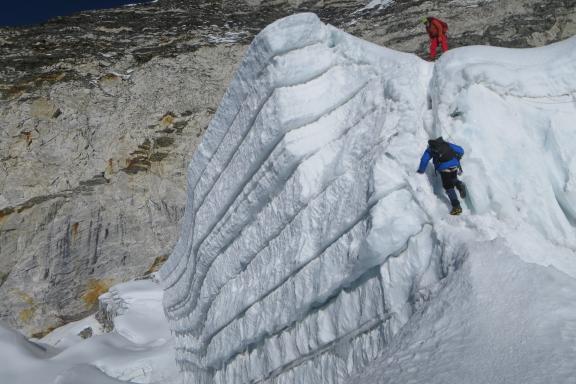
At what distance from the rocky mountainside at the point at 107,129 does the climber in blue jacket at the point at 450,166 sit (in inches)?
478

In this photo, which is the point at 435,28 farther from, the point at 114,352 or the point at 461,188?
the point at 114,352

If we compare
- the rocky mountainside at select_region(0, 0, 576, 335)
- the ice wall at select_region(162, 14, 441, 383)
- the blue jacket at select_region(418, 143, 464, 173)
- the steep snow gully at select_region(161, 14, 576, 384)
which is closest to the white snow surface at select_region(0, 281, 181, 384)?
the rocky mountainside at select_region(0, 0, 576, 335)

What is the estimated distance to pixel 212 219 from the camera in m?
7.35

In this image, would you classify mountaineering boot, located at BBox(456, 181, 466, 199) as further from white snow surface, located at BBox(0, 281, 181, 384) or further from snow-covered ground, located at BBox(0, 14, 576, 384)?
white snow surface, located at BBox(0, 281, 181, 384)

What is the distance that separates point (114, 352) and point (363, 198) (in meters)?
7.62

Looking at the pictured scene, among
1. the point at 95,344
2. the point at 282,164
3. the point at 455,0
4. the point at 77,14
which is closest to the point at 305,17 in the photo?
the point at 282,164

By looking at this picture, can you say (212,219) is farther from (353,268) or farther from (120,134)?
(120,134)

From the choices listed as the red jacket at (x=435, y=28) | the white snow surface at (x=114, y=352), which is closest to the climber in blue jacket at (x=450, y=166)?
the red jacket at (x=435, y=28)

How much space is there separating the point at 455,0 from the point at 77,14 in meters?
17.3

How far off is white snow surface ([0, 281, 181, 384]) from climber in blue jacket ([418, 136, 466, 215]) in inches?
252

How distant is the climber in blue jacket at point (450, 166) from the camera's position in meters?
4.34

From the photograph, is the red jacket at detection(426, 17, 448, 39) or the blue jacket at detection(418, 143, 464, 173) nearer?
the blue jacket at detection(418, 143, 464, 173)

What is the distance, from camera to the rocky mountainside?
569 inches

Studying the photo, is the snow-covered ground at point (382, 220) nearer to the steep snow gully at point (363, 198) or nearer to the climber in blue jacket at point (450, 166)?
the steep snow gully at point (363, 198)
